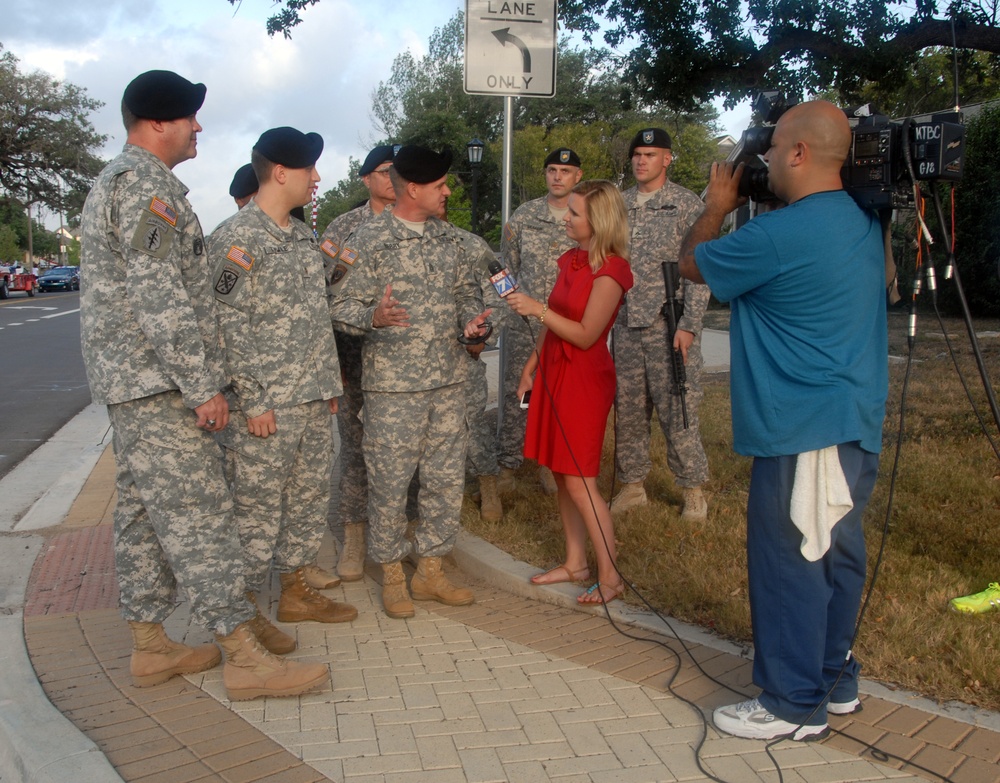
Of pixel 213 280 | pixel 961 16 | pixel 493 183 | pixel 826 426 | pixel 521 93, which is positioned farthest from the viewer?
pixel 493 183

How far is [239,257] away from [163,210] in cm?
53

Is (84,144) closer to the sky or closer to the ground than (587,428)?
closer to the sky

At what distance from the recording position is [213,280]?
3.99 meters

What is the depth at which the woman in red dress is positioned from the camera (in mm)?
4520

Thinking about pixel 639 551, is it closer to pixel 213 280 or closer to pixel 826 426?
pixel 826 426

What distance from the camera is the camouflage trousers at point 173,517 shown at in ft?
11.8

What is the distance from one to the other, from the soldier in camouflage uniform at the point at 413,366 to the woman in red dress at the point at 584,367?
0.40 m

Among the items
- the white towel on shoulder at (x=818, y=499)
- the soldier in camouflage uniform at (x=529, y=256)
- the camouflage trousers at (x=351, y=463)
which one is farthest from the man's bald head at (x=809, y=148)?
the soldier in camouflage uniform at (x=529, y=256)

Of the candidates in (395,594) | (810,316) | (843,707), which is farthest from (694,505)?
(810,316)

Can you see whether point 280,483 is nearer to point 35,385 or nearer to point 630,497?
point 630,497

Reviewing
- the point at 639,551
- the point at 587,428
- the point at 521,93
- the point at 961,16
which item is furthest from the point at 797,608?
the point at 961,16

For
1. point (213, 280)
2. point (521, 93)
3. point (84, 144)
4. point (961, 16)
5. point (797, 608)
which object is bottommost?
point (797, 608)

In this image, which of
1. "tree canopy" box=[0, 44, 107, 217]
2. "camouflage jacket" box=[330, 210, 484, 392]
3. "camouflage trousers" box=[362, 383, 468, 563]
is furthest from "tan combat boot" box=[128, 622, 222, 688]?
"tree canopy" box=[0, 44, 107, 217]

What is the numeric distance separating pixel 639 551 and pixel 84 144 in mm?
57708
